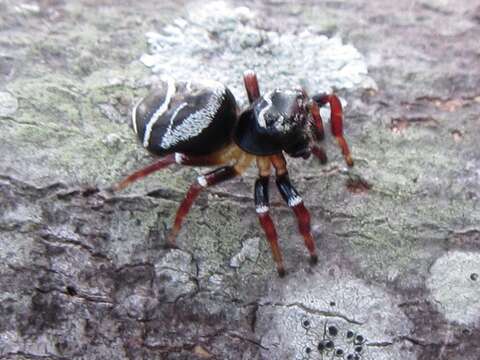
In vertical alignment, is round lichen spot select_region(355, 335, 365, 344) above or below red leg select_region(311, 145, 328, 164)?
below

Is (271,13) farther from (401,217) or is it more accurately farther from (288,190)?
(401,217)

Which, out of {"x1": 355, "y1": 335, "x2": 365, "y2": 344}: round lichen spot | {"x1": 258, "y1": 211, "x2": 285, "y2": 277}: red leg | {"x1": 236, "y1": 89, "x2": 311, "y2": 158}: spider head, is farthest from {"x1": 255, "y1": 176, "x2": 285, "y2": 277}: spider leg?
{"x1": 355, "y1": 335, "x2": 365, "y2": 344}: round lichen spot

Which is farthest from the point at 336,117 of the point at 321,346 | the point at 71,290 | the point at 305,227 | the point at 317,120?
the point at 71,290

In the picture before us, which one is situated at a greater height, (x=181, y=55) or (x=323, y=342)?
(x=181, y=55)

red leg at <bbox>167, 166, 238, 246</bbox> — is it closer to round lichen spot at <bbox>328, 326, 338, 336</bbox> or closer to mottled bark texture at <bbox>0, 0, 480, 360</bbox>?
mottled bark texture at <bbox>0, 0, 480, 360</bbox>

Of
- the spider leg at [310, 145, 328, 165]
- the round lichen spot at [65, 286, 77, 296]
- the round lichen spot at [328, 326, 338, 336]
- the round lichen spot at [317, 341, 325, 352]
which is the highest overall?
the spider leg at [310, 145, 328, 165]

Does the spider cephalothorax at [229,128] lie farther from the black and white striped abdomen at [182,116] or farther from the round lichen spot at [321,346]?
the round lichen spot at [321,346]

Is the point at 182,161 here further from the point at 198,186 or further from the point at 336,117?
the point at 336,117

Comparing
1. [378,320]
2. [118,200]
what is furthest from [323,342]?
[118,200]
